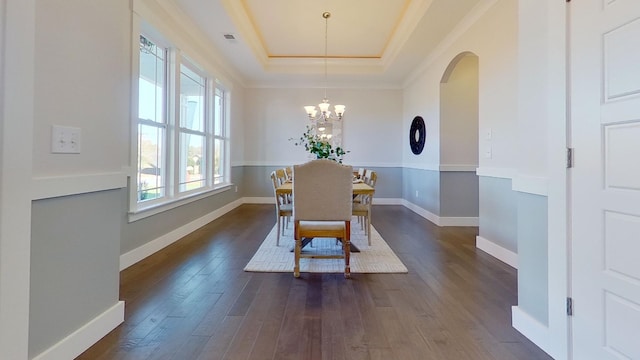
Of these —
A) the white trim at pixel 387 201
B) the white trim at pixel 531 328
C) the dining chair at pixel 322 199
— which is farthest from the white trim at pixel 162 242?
the white trim at pixel 387 201

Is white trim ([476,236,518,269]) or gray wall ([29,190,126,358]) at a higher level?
gray wall ([29,190,126,358])

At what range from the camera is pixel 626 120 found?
120 cm

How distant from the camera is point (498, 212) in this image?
329 cm

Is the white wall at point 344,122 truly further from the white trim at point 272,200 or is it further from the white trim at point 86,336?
the white trim at point 86,336

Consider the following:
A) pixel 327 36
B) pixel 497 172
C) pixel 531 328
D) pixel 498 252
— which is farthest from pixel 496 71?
pixel 327 36

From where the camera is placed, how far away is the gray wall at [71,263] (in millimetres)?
1333

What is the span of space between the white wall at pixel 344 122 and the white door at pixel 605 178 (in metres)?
5.66

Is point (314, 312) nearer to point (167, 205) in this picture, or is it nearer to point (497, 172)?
point (167, 205)

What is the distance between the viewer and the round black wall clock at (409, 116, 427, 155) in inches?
223

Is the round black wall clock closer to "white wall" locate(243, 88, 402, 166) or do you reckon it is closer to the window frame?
"white wall" locate(243, 88, 402, 166)

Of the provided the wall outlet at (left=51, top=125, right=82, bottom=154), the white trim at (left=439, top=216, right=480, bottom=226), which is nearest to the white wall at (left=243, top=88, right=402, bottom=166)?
the white trim at (left=439, top=216, right=480, bottom=226)

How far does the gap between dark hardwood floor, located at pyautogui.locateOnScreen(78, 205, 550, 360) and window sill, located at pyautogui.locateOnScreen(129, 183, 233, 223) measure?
0.44 m

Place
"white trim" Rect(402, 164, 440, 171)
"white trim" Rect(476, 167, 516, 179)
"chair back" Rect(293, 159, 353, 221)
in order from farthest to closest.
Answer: "white trim" Rect(402, 164, 440, 171), "white trim" Rect(476, 167, 516, 179), "chair back" Rect(293, 159, 353, 221)

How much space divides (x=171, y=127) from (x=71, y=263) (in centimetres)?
254
